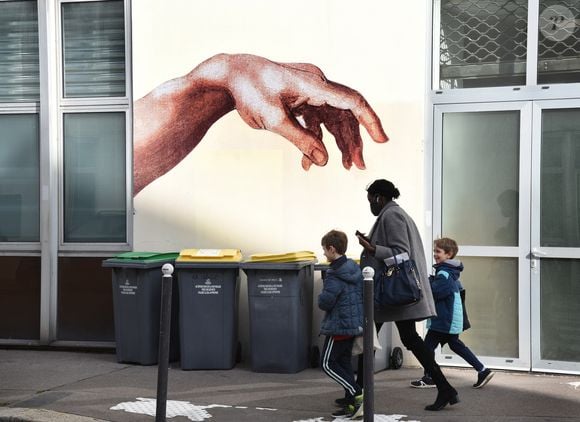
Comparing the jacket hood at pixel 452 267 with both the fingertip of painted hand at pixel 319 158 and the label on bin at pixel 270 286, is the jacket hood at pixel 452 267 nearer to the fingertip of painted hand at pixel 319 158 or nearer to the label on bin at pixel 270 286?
A: the label on bin at pixel 270 286

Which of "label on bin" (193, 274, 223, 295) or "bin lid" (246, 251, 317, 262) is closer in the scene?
Result: "bin lid" (246, 251, 317, 262)

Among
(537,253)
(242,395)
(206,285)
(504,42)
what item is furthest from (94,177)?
(537,253)

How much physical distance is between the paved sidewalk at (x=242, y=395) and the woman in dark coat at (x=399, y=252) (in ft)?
1.26

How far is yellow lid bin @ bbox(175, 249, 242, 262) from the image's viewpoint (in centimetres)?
886

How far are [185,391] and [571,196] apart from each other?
162 inches

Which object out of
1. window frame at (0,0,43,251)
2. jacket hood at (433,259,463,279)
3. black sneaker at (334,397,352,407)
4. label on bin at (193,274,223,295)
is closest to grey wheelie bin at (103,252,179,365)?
label on bin at (193,274,223,295)

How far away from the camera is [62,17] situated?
411 inches

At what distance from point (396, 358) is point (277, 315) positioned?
1.27m

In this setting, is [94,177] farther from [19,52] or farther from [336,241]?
[336,241]

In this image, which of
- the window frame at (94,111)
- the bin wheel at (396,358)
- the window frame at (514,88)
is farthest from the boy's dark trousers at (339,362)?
the window frame at (94,111)

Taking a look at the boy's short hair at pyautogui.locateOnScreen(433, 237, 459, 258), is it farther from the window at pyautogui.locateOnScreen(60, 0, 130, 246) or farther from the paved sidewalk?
the window at pyautogui.locateOnScreen(60, 0, 130, 246)

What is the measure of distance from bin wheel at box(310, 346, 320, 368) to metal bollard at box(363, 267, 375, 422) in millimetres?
3114

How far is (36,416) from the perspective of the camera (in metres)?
6.81

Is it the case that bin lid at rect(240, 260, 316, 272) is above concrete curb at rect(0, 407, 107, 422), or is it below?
above
